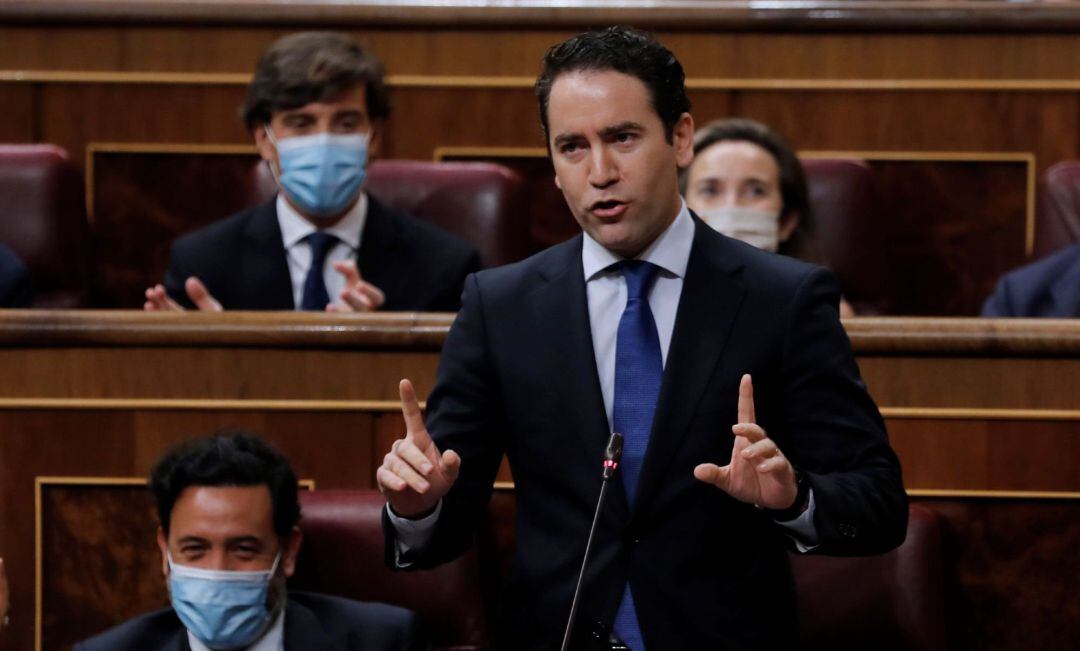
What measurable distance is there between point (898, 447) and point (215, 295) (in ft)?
1.99

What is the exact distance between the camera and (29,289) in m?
1.29

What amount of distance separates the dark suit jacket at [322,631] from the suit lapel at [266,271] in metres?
0.41

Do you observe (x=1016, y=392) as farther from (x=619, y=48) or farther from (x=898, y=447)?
(x=619, y=48)

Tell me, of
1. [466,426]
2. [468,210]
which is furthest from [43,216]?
[466,426]

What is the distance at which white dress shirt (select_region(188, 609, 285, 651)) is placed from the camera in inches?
37.7

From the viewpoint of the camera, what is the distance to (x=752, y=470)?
62 cm

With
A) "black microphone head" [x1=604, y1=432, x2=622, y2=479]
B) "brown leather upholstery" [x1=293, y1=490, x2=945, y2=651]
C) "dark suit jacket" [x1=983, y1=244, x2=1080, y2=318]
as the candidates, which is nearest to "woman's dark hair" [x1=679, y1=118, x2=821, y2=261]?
"dark suit jacket" [x1=983, y1=244, x2=1080, y2=318]

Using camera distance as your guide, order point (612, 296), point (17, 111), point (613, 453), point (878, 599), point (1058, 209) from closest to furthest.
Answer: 1. point (613, 453)
2. point (612, 296)
3. point (878, 599)
4. point (1058, 209)
5. point (17, 111)

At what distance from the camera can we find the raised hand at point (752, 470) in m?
0.61

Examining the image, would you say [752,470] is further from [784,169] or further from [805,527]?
[784,169]

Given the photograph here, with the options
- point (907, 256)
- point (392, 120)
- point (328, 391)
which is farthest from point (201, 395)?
point (907, 256)

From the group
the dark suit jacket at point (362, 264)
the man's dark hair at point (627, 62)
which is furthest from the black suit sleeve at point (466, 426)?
the dark suit jacket at point (362, 264)

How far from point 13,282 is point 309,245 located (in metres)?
0.24

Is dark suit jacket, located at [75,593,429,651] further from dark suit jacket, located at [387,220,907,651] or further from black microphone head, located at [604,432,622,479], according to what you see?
black microphone head, located at [604,432,622,479]
